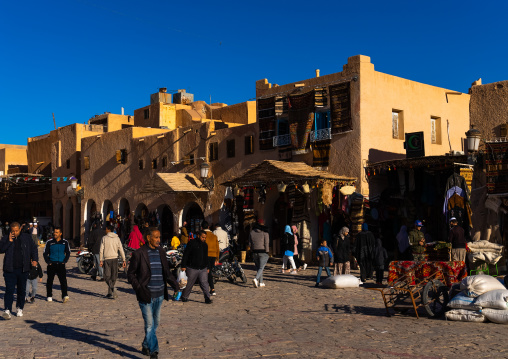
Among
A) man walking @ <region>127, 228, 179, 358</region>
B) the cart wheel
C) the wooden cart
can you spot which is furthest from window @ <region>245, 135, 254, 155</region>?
man walking @ <region>127, 228, 179, 358</region>

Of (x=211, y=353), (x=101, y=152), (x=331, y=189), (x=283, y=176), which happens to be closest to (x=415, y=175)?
(x=331, y=189)

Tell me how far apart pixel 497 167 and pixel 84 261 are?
490 inches

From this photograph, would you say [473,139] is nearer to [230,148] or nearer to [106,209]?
[230,148]

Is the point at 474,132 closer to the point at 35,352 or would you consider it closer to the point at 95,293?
the point at 95,293

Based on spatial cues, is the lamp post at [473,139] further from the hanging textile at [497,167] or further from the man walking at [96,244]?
the man walking at [96,244]

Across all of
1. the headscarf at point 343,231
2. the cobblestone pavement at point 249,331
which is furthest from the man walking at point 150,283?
the headscarf at point 343,231

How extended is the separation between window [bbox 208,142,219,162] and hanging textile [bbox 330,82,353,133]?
262 inches

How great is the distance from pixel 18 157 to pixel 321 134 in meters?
34.9

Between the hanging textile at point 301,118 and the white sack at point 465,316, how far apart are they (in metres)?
13.4

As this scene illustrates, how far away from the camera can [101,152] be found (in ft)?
119

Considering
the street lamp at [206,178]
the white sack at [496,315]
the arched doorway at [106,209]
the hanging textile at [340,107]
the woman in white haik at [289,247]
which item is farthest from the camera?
the arched doorway at [106,209]

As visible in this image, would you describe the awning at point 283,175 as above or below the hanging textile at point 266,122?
below

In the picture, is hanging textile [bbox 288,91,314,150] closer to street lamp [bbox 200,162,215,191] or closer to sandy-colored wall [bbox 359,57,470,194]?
sandy-colored wall [bbox 359,57,470,194]

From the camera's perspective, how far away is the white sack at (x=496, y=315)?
9.84 m
